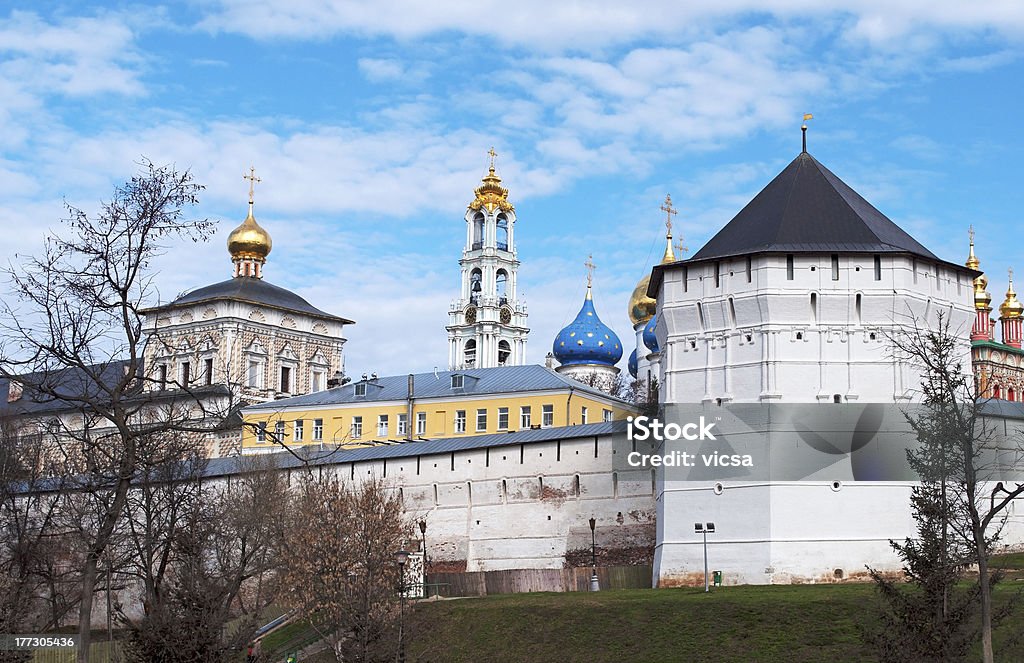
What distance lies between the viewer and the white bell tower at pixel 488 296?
74750 millimetres

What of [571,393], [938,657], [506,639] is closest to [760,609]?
[506,639]

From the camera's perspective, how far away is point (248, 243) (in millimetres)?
66250

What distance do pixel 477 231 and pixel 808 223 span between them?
46124 mm

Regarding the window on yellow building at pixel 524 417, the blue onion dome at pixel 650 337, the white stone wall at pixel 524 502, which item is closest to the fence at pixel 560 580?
the white stone wall at pixel 524 502

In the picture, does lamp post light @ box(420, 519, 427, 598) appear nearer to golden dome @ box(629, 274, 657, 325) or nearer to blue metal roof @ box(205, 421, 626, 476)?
blue metal roof @ box(205, 421, 626, 476)

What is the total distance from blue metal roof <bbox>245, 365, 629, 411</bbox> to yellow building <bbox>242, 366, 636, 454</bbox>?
35 millimetres

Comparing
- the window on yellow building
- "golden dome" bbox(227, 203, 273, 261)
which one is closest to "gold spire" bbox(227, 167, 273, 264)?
"golden dome" bbox(227, 203, 273, 261)

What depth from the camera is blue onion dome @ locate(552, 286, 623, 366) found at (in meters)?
66.2

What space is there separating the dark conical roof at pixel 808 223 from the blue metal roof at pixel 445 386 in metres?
17.5

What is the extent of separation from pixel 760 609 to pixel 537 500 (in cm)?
1116

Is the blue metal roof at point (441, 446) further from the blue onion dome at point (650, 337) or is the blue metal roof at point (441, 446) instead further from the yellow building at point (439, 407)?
the blue onion dome at point (650, 337)

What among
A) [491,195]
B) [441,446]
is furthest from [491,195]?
[441,446]

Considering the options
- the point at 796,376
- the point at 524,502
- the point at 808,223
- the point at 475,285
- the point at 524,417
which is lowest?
the point at 524,502

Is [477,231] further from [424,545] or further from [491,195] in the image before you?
[424,545]
